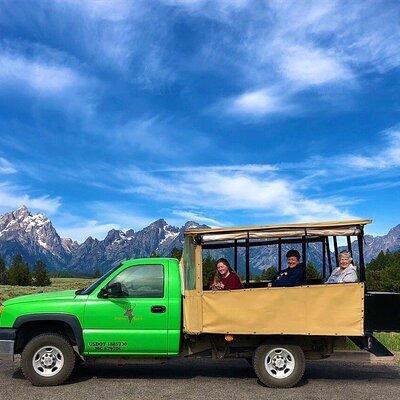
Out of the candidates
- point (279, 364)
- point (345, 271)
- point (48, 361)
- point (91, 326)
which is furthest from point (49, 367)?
point (345, 271)

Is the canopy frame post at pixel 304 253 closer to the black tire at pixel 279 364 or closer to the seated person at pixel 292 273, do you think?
the seated person at pixel 292 273

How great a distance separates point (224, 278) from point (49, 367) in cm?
338

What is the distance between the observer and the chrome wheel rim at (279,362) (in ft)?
29.2

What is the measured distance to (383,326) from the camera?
28.6 feet

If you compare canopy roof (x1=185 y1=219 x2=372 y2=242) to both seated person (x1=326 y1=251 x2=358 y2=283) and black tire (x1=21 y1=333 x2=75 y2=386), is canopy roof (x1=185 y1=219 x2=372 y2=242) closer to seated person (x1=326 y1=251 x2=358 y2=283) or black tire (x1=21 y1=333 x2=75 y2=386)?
seated person (x1=326 y1=251 x2=358 y2=283)

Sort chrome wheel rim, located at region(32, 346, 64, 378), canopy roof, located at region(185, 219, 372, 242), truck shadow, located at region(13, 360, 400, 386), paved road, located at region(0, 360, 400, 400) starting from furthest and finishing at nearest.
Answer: truck shadow, located at region(13, 360, 400, 386)
canopy roof, located at region(185, 219, 372, 242)
chrome wheel rim, located at region(32, 346, 64, 378)
paved road, located at region(0, 360, 400, 400)

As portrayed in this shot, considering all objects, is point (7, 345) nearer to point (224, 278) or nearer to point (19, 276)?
point (224, 278)

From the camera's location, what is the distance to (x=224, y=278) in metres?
9.38

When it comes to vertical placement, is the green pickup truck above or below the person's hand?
below

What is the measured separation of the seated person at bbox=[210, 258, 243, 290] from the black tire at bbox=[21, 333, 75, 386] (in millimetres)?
2750

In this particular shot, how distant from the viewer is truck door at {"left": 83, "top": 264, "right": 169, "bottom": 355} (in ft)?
28.8

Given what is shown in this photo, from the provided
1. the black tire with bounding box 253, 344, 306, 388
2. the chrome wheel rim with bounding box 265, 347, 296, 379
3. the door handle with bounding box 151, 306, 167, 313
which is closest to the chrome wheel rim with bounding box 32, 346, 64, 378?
the door handle with bounding box 151, 306, 167, 313

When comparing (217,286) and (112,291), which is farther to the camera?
(217,286)

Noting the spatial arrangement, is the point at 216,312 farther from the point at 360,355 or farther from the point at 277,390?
the point at 360,355
